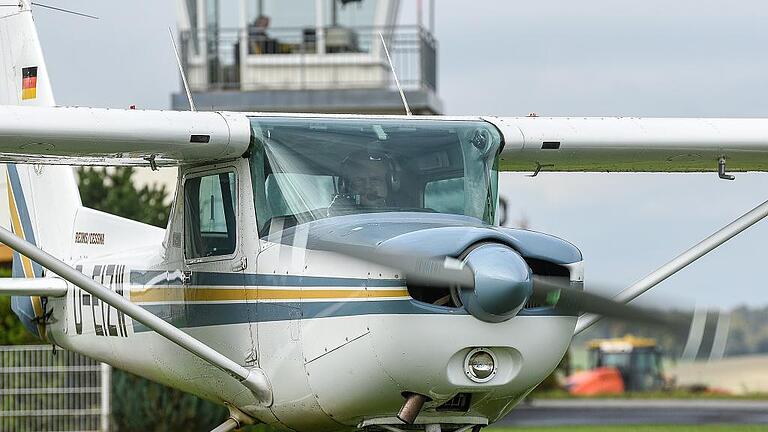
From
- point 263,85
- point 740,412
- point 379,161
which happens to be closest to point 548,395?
point 740,412

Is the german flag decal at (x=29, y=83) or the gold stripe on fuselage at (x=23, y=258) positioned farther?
the german flag decal at (x=29, y=83)

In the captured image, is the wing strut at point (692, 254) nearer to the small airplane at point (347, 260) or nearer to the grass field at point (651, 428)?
the small airplane at point (347, 260)

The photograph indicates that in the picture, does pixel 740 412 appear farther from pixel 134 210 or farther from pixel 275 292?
pixel 275 292

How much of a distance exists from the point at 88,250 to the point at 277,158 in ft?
10.2

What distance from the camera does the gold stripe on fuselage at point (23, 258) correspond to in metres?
11.8

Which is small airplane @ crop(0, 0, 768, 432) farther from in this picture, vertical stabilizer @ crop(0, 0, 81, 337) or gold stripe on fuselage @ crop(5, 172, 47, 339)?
vertical stabilizer @ crop(0, 0, 81, 337)

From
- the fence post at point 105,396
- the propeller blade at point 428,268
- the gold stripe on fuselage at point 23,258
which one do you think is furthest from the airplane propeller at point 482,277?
the fence post at point 105,396

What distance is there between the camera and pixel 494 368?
26.8 ft

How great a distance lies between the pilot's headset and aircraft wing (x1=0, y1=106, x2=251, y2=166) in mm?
600

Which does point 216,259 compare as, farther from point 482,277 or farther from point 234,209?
point 482,277

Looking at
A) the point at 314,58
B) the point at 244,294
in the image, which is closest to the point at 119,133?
the point at 244,294

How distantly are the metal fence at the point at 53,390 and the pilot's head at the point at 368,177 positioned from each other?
31.9 feet

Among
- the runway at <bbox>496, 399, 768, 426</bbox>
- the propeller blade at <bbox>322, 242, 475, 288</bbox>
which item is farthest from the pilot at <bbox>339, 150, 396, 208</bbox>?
the runway at <bbox>496, 399, 768, 426</bbox>

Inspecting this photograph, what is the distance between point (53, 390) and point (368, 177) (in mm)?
10185
